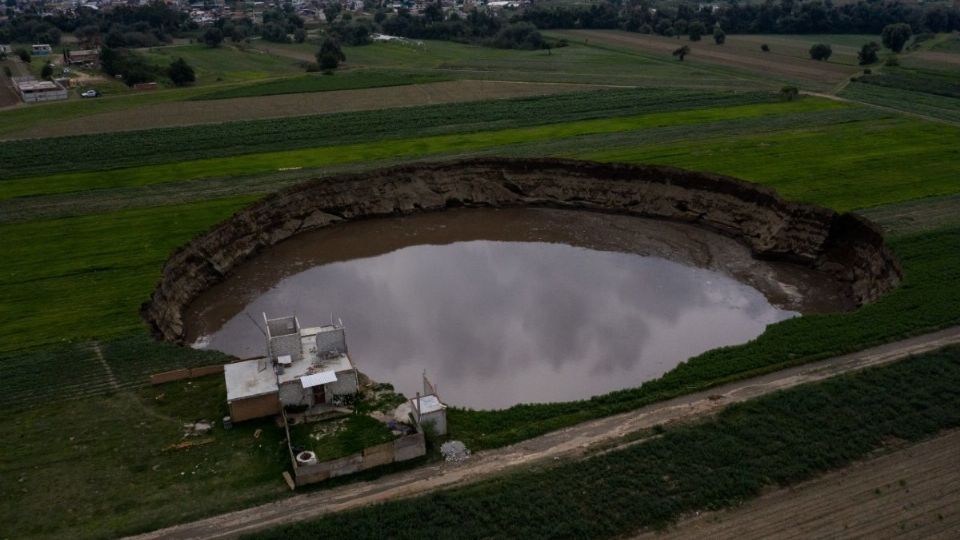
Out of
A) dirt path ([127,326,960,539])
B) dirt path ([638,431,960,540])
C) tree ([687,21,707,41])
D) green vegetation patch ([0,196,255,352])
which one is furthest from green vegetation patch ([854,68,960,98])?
green vegetation patch ([0,196,255,352])

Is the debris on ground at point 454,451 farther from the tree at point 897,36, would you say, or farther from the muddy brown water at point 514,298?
the tree at point 897,36

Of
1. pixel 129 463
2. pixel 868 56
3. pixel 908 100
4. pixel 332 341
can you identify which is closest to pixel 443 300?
pixel 332 341

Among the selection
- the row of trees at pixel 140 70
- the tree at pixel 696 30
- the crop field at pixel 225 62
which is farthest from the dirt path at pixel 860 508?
the tree at pixel 696 30

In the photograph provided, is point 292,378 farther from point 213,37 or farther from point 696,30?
point 696,30

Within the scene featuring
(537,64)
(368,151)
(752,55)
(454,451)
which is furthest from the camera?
(752,55)

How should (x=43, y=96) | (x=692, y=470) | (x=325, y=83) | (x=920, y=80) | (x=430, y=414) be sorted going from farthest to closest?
(x=325, y=83), (x=920, y=80), (x=43, y=96), (x=430, y=414), (x=692, y=470)

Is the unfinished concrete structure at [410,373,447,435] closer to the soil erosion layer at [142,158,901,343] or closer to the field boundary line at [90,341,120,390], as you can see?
the field boundary line at [90,341,120,390]
